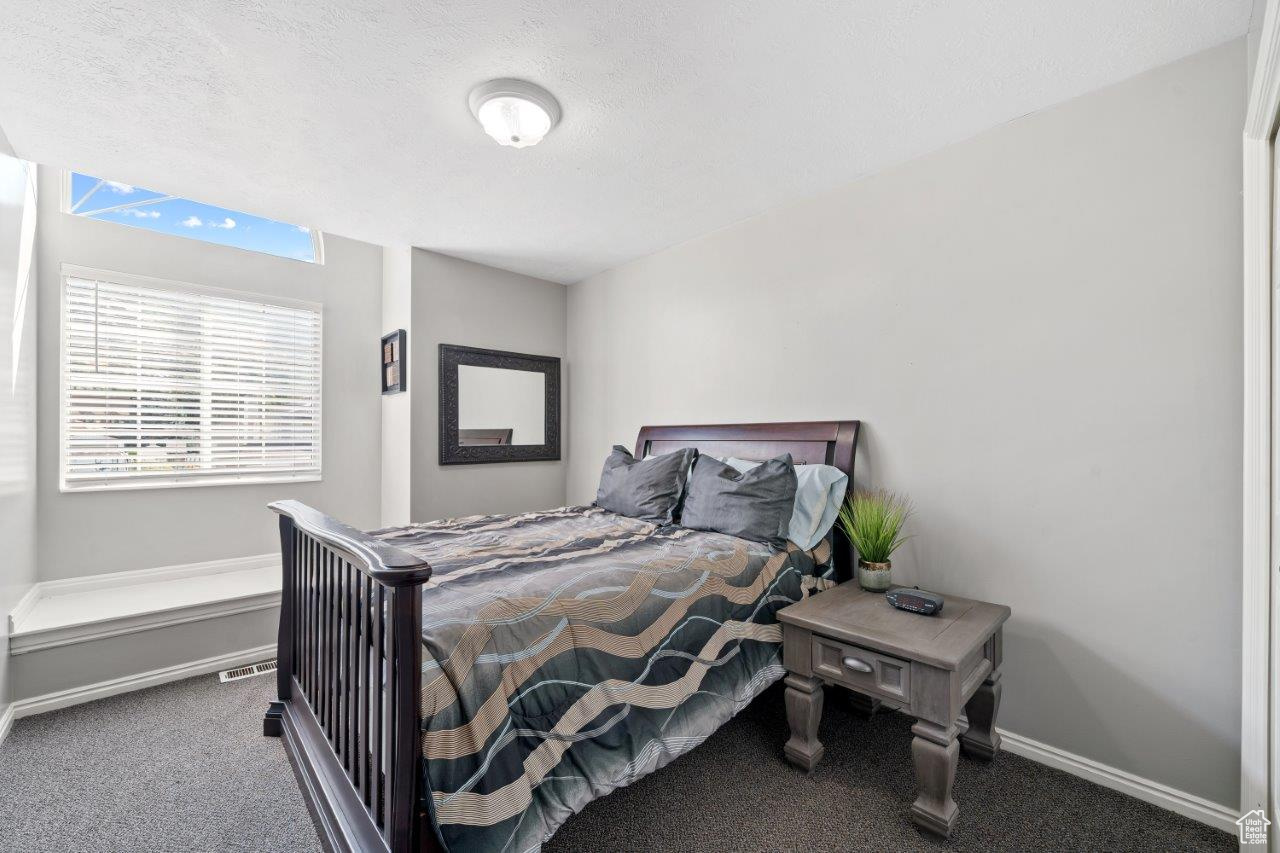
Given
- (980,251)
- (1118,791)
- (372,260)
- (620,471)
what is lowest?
(1118,791)

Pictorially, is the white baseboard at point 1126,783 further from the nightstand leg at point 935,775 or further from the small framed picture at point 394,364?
the small framed picture at point 394,364

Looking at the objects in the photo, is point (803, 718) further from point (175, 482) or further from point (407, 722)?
point (175, 482)

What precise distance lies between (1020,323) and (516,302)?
314cm

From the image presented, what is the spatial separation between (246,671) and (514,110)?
300 cm

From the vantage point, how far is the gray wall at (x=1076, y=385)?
1736 mm

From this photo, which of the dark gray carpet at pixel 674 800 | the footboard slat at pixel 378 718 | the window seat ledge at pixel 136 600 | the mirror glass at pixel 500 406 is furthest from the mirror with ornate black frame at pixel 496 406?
the footboard slat at pixel 378 718

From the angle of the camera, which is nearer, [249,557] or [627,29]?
[627,29]

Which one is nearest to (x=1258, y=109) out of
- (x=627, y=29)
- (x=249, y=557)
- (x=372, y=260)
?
(x=627, y=29)

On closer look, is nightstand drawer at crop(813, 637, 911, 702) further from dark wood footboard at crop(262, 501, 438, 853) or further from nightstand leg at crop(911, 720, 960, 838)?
dark wood footboard at crop(262, 501, 438, 853)

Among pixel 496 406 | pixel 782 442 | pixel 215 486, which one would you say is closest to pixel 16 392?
pixel 215 486

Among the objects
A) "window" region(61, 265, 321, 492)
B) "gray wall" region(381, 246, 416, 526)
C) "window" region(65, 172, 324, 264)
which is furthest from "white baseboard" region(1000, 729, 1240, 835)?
"window" region(65, 172, 324, 264)

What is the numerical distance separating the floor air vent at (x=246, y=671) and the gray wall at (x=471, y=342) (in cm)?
106

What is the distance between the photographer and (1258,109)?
1.46 meters

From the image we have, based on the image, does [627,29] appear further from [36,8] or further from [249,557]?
[249,557]
